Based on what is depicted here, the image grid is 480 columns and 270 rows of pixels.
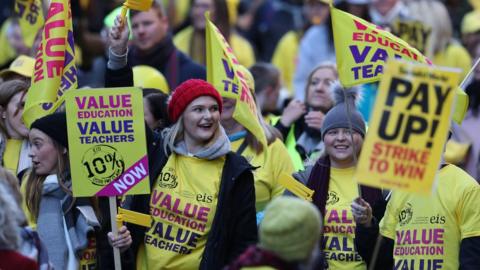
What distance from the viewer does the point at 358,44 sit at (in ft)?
27.5

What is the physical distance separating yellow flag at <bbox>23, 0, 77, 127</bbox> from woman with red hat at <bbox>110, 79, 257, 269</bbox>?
93cm

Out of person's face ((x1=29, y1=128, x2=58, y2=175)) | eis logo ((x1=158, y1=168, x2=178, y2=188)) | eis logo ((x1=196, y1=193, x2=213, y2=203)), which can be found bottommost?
eis logo ((x1=196, y1=193, x2=213, y2=203))

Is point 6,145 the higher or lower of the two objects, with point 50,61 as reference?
lower

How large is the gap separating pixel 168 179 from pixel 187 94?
1.90 feet

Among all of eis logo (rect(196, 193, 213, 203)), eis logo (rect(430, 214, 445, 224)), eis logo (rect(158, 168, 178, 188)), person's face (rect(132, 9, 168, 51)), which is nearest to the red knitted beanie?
eis logo (rect(158, 168, 178, 188))

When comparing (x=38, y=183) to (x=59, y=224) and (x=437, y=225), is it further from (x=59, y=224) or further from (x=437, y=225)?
(x=437, y=225)

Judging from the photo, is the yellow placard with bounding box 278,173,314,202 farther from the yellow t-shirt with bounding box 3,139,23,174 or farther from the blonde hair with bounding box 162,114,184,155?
the yellow t-shirt with bounding box 3,139,23,174

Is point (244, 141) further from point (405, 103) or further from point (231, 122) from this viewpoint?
point (405, 103)

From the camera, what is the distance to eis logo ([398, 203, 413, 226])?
7.70 metres

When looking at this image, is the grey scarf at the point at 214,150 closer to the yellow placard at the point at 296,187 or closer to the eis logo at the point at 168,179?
the eis logo at the point at 168,179

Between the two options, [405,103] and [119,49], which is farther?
[119,49]

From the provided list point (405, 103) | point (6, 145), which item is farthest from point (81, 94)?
point (405, 103)

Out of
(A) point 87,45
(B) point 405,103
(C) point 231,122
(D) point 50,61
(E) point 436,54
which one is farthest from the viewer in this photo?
(A) point 87,45

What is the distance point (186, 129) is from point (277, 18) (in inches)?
324
